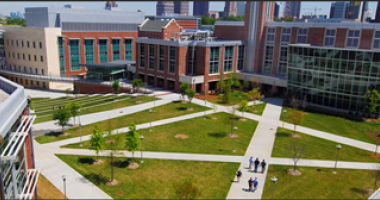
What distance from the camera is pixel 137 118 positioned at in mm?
38438

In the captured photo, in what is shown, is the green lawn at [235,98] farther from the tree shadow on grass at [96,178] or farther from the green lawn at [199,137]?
the tree shadow on grass at [96,178]

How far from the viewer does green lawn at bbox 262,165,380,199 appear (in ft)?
73.6

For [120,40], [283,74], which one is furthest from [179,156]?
[120,40]

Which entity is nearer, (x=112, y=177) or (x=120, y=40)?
(x=112, y=177)

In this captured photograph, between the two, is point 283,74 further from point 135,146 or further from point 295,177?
point 135,146

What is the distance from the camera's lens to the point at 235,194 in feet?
73.1

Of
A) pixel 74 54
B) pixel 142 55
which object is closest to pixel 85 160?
pixel 142 55

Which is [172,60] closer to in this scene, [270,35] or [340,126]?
[270,35]

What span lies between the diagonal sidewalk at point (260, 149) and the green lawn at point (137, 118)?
29.2 feet

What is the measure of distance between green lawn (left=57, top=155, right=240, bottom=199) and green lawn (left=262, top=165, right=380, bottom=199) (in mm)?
3441

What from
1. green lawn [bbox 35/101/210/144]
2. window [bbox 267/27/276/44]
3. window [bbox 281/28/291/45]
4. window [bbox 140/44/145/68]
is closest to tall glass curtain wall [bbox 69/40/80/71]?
window [bbox 140/44/145/68]

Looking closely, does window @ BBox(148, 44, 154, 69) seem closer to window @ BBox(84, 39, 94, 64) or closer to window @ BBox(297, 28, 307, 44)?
window @ BBox(84, 39, 94, 64)

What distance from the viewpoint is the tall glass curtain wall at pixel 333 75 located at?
4166cm

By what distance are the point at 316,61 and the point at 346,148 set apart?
1800 centimetres
